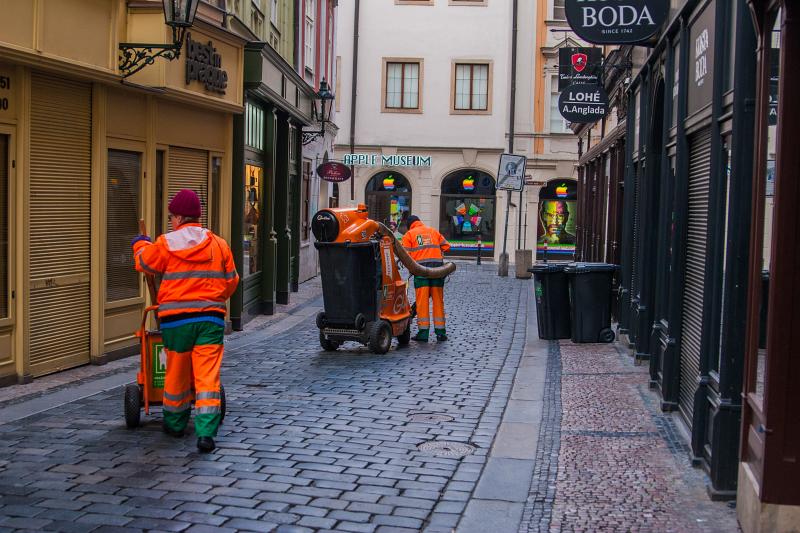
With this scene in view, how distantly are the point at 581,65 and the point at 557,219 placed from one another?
18.5 metres

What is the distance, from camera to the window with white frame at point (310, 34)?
78.6 feet

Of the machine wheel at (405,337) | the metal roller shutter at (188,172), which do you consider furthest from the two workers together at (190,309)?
the machine wheel at (405,337)

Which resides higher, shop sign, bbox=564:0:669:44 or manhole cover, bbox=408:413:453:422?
shop sign, bbox=564:0:669:44

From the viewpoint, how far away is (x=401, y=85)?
129 ft

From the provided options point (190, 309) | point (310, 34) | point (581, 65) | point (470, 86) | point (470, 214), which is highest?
point (470, 86)

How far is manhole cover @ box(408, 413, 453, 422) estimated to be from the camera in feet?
28.7

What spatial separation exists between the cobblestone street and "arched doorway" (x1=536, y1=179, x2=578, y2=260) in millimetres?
26639

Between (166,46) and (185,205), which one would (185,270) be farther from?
(166,46)

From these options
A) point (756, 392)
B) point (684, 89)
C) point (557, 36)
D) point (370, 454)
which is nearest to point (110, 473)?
point (370, 454)

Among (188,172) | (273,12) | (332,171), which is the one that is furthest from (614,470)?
(332,171)

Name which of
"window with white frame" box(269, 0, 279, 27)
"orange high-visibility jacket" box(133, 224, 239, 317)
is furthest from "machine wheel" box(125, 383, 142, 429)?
"window with white frame" box(269, 0, 279, 27)

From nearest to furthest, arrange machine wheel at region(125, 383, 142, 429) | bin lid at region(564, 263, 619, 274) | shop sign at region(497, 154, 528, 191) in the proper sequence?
machine wheel at region(125, 383, 142, 429) → bin lid at region(564, 263, 619, 274) → shop sign at region(497, 154, 528, 191)

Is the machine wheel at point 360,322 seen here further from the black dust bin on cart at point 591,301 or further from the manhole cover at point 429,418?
the manhole cover at point 429,418

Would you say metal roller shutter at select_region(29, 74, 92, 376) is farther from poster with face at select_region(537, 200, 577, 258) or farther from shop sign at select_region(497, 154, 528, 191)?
poster with face at select_region(537, 200, 577, 258)
